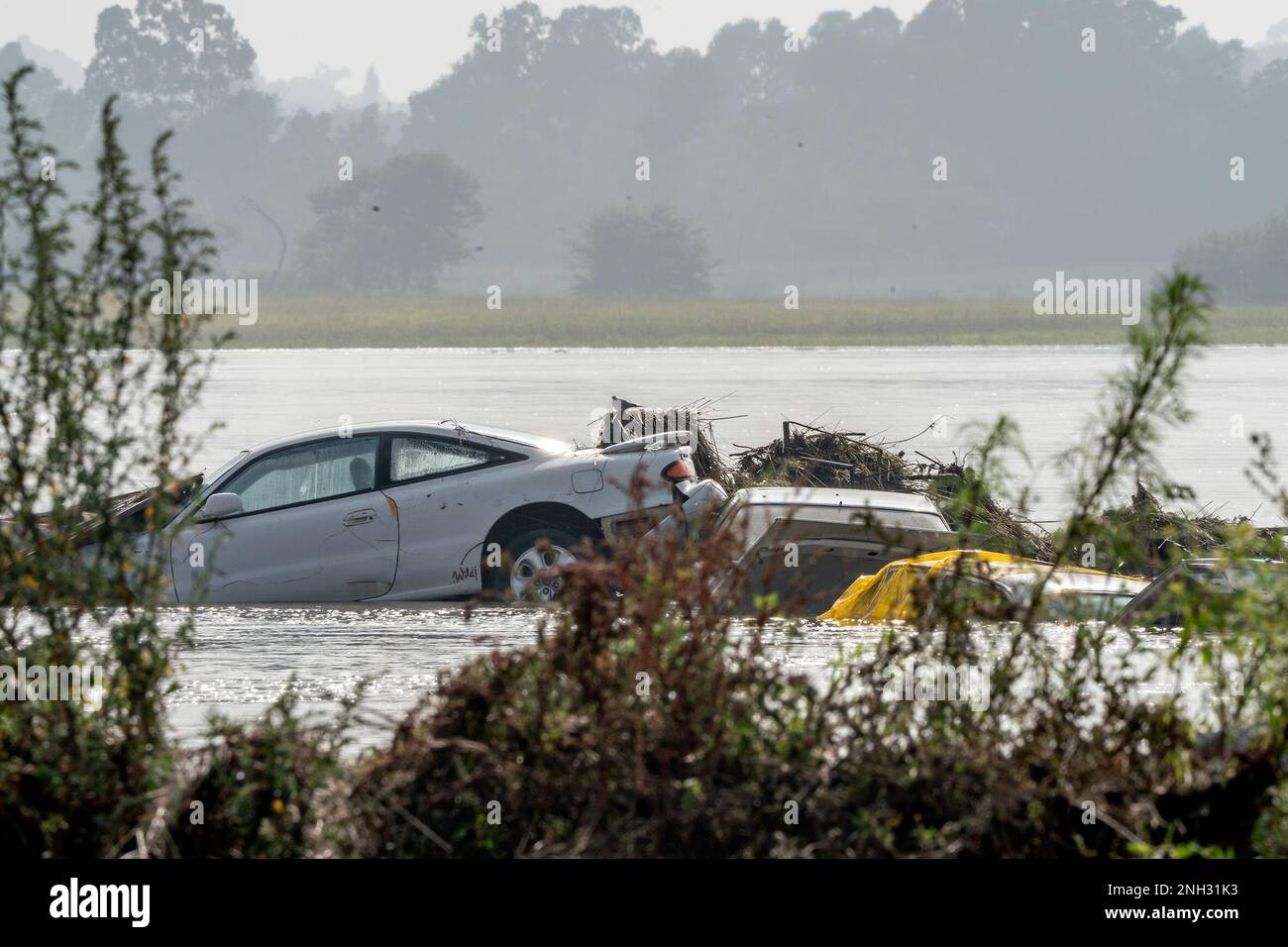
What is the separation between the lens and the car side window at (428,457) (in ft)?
43.4

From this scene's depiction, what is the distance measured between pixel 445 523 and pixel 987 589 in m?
8.30

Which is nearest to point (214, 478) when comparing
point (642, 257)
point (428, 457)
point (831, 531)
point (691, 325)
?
point (428, 457)

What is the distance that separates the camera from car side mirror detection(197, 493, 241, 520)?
1217 cm

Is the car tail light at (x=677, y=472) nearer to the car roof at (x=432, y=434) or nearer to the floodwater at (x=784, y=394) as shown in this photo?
the car roof at (x=432, y=434)

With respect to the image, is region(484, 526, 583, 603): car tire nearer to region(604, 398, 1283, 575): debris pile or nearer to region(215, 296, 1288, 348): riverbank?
region(604, 398, 1283, 575): debris pile

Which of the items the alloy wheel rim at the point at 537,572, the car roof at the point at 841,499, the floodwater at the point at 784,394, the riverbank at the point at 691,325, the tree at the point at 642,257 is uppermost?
the tree at the point at 642,257

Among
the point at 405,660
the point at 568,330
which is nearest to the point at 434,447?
the point at 405,660

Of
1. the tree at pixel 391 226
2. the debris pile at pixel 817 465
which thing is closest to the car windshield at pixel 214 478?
the debris pile at pixel 817 465

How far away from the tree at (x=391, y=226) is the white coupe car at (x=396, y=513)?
16576 centimetres

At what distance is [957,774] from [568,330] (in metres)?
123

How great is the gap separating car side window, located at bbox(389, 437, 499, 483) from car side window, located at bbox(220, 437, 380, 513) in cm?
17

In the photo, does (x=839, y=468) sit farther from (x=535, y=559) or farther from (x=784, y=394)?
(x=784, y=394)
